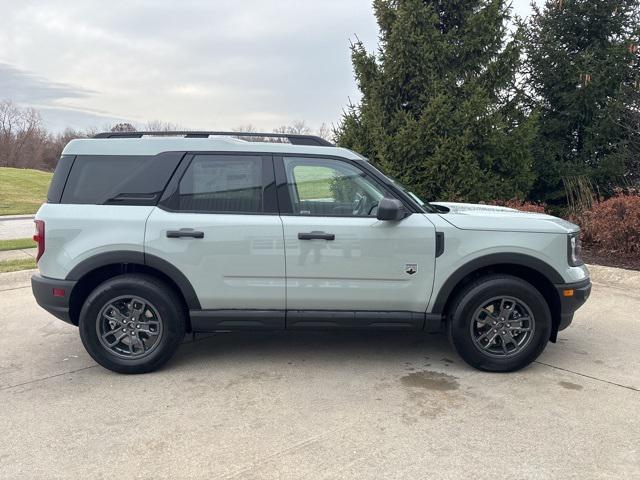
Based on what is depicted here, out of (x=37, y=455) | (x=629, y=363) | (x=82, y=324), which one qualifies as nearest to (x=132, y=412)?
(x=37, y=455)

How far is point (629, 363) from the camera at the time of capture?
4.16 meters

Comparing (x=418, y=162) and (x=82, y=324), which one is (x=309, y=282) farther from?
(x=418, y=162)

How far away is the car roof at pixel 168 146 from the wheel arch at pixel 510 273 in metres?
1.29

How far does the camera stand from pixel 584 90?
10.8 metres

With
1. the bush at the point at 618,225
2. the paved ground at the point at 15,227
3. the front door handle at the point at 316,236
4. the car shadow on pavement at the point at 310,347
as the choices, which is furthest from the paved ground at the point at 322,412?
the paved ground at the point at 15,227

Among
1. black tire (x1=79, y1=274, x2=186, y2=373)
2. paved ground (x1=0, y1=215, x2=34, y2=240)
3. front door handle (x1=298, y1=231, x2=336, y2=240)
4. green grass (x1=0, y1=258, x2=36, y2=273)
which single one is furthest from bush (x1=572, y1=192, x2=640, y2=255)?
paved ground (x1=0, y1=215, x2=34, y2=240)

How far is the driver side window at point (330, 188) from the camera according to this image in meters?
3.95

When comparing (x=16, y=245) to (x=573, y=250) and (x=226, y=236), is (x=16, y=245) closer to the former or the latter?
(x=226, y=236)

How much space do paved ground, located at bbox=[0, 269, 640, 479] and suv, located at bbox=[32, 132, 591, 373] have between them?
0.37 metres

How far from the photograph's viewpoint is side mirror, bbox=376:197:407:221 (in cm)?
372

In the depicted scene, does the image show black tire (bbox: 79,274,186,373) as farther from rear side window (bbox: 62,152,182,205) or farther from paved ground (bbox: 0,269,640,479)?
rear side window (bbox: 62,152,182,205)

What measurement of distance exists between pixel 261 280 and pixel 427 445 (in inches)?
68.1

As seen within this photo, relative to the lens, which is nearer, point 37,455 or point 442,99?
point 37,455

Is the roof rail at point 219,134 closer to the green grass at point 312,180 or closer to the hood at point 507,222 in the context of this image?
the green grass at point 312,180
